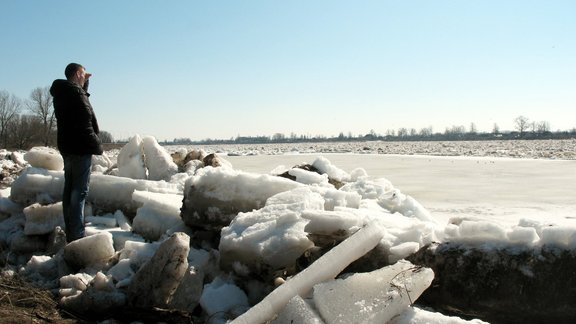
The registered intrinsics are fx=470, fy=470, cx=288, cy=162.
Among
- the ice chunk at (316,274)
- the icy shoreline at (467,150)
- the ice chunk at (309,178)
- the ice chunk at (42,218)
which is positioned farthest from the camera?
the icy shoreline at (467,150)

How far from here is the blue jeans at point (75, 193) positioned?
399cm

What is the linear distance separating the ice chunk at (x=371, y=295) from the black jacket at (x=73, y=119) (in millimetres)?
2582

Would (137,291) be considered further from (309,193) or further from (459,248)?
(459,248)

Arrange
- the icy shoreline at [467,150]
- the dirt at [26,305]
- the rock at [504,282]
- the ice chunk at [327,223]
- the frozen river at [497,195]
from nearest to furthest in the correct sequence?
the rock at [504,282] → the dirt at [26,305] → the ice chunk at [327,223] → the frozen river at [497,195] → the icy shoreline at [467,150]

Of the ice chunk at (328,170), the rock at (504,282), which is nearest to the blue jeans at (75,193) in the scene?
the rock at (504,282)

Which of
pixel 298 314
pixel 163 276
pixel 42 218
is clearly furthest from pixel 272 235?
pixel 42 218

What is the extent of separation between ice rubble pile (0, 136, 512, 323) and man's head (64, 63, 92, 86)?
4.01ft

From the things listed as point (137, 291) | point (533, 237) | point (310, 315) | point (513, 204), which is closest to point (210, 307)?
point (137, 291)

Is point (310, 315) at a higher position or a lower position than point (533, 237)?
lower

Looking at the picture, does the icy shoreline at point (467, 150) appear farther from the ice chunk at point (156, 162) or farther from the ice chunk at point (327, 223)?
the ice chunk at point (327, 223)

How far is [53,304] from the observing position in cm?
312

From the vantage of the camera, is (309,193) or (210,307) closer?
(210,307)

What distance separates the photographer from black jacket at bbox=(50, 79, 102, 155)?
3.95 meters

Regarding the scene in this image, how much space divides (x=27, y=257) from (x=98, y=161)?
3382mm
